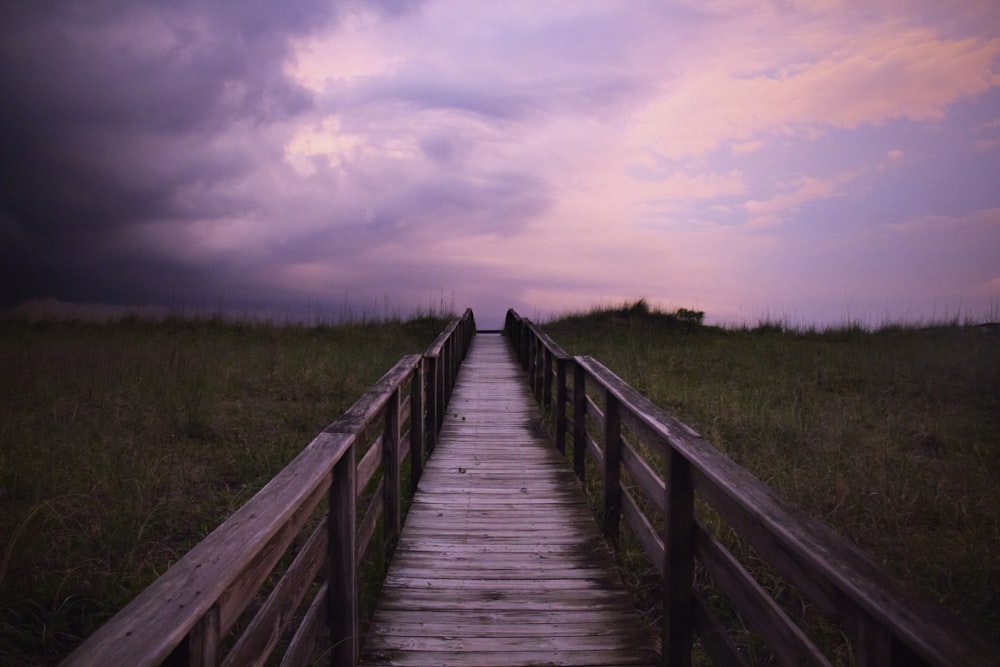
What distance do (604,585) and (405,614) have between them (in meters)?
1.17

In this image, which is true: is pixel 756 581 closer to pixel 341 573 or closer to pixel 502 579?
pixel 502 579

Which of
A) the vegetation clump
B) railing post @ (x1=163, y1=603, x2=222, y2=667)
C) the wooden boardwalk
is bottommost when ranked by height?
the wooden boardwalk

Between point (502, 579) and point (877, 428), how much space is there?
6.03 m

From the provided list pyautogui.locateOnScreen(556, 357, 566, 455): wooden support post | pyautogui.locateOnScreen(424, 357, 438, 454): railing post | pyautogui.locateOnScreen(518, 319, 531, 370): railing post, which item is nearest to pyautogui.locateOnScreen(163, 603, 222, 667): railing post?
pyautogui.locateOnScreen(424, 357, 438, 454): railing post

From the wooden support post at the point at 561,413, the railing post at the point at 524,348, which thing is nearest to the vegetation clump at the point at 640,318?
the railing post at the point at 524,348

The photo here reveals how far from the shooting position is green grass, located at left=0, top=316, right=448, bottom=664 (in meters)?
3.26

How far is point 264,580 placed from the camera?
2068 mm

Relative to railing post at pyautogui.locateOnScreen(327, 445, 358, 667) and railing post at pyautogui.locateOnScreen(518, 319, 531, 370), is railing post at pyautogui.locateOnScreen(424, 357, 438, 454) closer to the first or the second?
railing post at pyautogui.locateOnScreen(327, 445, 358, 667)

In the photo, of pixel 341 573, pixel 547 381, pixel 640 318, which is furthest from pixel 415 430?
pixel 640 318

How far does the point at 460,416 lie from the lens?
323 inches

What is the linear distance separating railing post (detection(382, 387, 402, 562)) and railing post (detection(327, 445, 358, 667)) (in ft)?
4.17

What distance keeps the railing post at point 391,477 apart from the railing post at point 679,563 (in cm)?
197

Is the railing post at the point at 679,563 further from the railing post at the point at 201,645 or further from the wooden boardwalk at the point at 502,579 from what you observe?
the railing post at the point at 201,645

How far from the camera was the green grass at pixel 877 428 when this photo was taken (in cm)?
406
